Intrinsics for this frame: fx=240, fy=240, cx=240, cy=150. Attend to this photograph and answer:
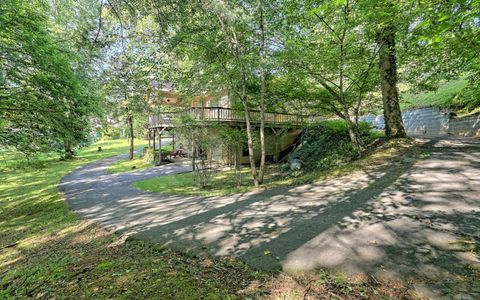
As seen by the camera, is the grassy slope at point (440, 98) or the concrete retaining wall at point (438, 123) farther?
the grassy slope at point (440, 98)

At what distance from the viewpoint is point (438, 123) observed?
14117 millimetres

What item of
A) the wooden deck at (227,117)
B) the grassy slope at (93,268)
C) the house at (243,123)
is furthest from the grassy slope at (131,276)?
the house at (243,123)

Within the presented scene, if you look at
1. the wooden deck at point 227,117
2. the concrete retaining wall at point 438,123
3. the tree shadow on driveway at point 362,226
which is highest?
the wooden deck at point 227,117

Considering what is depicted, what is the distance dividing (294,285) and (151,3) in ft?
18.0

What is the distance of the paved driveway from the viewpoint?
10.1 ft

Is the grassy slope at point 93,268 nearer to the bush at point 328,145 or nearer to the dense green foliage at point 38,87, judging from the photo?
the dense green foliage at point 38,87

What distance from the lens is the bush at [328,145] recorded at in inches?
429

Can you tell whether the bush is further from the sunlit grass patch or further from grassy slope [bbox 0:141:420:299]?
the sunlit grass patch

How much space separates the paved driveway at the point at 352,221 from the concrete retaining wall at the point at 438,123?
15.5 ft

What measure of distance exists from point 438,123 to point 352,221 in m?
14.1

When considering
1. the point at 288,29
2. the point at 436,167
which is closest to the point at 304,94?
the point at 288,29

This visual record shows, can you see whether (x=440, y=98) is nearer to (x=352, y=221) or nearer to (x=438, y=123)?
(x=438, y=123)

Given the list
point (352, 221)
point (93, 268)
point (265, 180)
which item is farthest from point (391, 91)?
point (93, 268)

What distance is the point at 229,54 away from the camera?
9609mm
